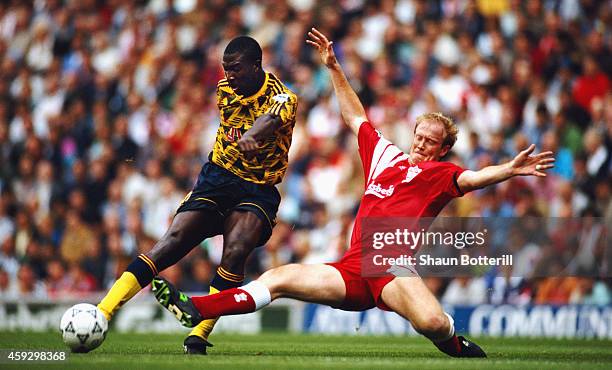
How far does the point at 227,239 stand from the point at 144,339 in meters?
3.38

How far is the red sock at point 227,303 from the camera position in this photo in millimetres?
8594

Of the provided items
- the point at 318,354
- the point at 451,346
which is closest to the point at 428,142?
the point at 451,346

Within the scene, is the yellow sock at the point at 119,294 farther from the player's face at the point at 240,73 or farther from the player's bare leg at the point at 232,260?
the player's face at the point at 240,73

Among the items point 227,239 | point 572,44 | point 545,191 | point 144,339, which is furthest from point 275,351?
point 572,44

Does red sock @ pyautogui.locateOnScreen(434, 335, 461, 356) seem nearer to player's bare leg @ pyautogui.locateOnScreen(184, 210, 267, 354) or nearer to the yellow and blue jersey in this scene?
player's bare leg @ pyautogui.locateOnScreen(184, 210, 267, 354)

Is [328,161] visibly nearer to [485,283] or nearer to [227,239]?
[485,283]

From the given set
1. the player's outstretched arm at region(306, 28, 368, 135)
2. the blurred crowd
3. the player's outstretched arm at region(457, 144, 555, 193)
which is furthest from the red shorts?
the blurred crowd

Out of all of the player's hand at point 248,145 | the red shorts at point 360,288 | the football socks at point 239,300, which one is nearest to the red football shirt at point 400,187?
the red shorts at point 360,288

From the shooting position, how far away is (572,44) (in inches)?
695

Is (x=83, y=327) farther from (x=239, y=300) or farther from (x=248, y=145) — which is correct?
(x=248, y=145)

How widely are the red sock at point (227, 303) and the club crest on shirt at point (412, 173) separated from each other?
172cm

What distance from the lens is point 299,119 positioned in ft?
61.1

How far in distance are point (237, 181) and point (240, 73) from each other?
3.09 ft

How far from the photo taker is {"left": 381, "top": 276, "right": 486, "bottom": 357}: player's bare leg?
8.83 m
